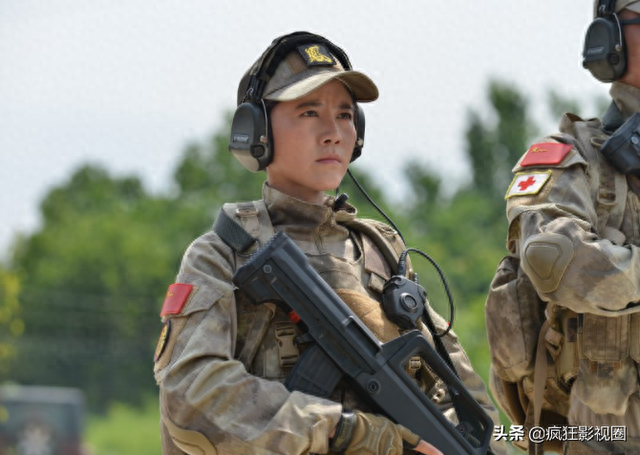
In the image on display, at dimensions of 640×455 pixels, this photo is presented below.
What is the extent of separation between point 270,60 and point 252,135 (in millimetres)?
294

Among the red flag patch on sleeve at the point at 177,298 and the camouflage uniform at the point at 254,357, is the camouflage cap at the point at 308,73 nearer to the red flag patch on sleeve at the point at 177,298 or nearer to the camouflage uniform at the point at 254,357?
the camouflage uniform at the point at 254,357

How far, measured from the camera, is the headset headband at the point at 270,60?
13.7ft

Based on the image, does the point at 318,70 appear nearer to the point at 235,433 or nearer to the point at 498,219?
the point at 235,433

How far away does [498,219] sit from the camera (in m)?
45.3

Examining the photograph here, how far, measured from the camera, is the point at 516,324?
16.5ft

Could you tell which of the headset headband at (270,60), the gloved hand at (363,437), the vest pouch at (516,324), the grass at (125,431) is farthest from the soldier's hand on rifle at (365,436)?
the grass at (125,431)

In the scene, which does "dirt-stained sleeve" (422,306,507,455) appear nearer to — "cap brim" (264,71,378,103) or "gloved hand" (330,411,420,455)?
"gloved hand" (330,411,420,455)

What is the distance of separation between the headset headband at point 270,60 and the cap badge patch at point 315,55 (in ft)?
0.11

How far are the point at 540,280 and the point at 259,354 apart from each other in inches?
50.1

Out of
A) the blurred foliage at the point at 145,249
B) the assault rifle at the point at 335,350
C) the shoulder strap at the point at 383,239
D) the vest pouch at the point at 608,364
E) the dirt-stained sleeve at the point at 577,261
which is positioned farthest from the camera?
the blurred foliage at the point at 145,249

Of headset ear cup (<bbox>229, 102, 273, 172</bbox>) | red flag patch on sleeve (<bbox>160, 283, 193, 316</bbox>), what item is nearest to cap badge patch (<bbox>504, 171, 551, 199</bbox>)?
headset ear cup (<bbox>229, 102, 273, 172</bbox>)

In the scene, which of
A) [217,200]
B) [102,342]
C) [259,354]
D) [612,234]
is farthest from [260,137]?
[217,200]

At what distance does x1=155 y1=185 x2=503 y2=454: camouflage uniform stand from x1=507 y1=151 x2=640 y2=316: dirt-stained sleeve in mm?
506

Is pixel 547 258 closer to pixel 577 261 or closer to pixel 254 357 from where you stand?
pixel 577 261
